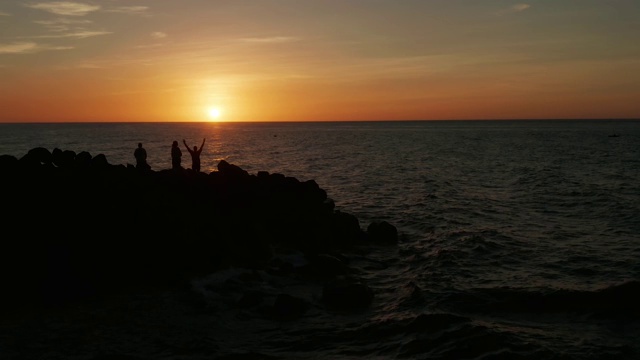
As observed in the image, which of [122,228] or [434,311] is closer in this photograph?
[434,311]

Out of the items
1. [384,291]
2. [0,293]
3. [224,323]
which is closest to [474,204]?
[384,291]

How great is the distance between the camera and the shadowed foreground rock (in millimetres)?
15234

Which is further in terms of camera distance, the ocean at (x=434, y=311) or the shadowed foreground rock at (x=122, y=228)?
the shadowed foreground rock at (x=122, y=228)

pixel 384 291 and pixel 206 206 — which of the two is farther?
pixel 206 206

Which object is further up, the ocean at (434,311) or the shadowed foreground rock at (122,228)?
the shadowed foreground rock at (122,228)

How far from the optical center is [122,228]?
668 inches

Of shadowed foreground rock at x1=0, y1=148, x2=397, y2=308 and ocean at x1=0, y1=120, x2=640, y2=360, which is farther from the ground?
shadowed foreground rock at x1=0, y1=148, x2=397, y2=308

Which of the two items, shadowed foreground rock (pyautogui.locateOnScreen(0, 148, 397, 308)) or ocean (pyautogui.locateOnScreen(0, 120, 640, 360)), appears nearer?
ocean (pyautogui.locateOnScreen(0, 120, 640, 360))

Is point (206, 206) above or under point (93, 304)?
above

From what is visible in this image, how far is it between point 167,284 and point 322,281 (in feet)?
16.0

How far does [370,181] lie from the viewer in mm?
47906

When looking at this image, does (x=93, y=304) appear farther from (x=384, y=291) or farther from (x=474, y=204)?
(x=474, y=204)

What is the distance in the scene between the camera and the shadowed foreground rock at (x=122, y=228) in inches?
600

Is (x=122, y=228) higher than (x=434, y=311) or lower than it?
higher
